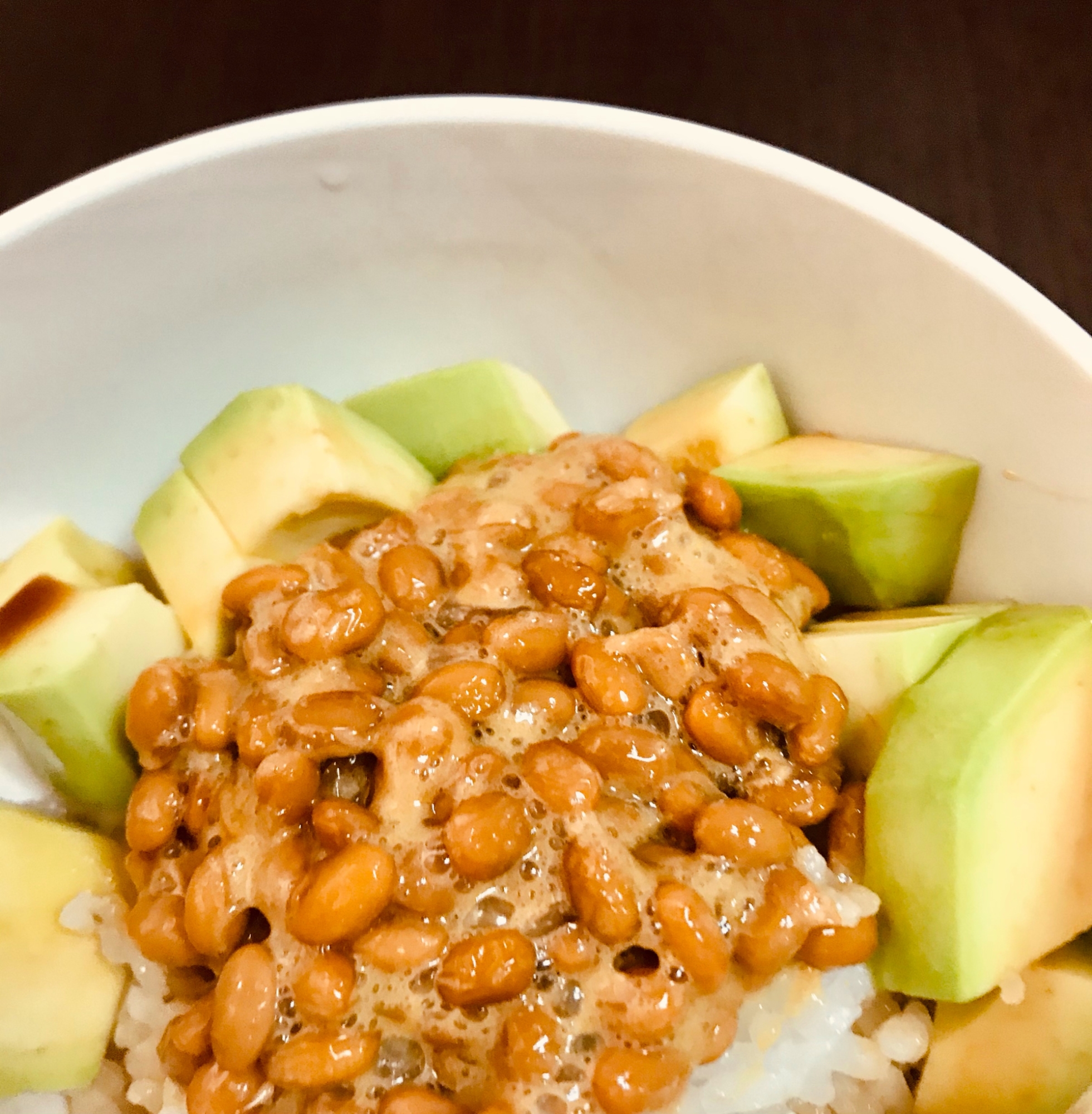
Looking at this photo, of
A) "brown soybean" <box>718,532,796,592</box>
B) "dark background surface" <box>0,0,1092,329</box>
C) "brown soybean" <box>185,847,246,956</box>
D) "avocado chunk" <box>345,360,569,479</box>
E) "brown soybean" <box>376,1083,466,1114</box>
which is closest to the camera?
"brown soybean" <box>376,1083,466,1114</box>

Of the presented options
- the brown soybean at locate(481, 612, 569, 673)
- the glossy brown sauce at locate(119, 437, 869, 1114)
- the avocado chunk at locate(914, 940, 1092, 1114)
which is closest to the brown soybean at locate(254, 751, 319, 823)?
the glossy brown sauce at locate(119, 437, 869, 1114)

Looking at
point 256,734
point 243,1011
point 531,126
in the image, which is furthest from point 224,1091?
point 531,126

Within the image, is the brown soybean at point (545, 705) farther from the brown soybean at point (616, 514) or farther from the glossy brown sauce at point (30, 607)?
the glossy brown sauce at point (30, 607)

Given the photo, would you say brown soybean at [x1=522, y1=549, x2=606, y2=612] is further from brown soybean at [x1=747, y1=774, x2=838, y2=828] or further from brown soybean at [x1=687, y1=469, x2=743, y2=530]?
brown soybean at [x1=747, y1=774, x2=838, y2=828]

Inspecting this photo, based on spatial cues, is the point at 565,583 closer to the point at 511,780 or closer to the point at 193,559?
the point at 511,780

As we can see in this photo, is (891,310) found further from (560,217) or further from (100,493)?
(100,493)
